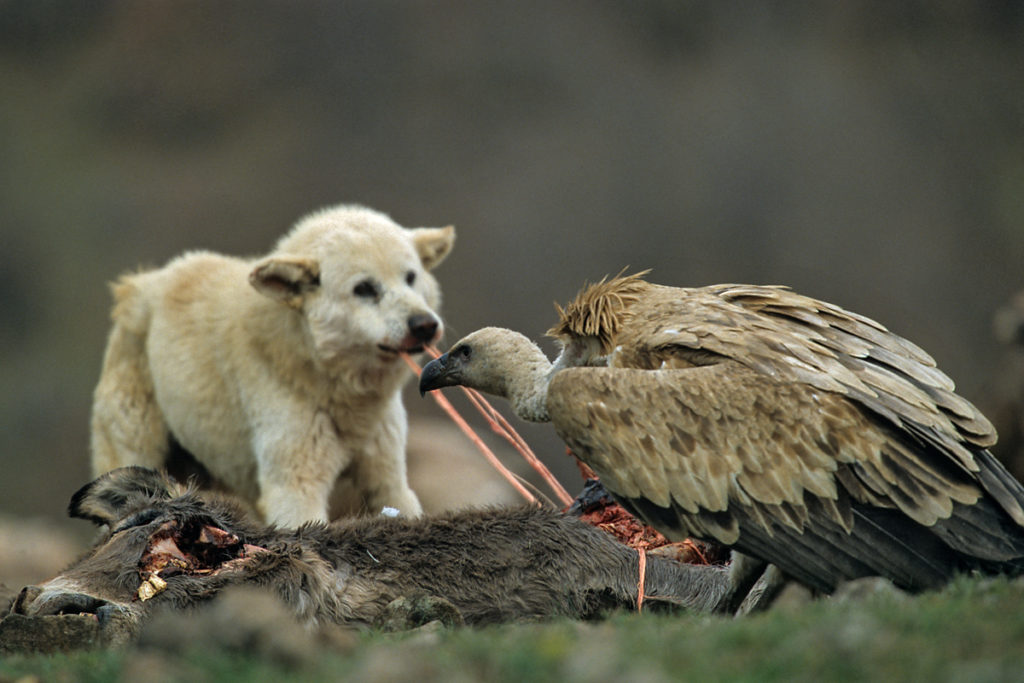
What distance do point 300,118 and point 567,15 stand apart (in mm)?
3529

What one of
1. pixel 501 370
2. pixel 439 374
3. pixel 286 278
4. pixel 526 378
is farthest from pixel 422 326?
pixel 526 378

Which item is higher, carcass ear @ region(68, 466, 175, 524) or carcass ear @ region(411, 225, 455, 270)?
carcass ear @ region(411, 225, 455, 270)

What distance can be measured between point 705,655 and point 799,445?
193cm

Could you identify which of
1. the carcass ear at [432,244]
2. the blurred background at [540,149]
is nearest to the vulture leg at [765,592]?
the carcass ear at [432,244]

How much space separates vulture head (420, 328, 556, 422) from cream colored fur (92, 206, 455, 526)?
880 mm

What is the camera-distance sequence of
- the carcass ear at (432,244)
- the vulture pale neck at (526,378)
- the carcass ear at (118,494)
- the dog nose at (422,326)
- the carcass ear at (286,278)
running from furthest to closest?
the carcass ear at (432,244) → the carcass ear at (286,278) → the dog nose at (422,326) → the vulture pale neck at (526,378) → the carcass ear at (118,494)

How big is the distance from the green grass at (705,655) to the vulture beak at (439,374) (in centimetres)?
272

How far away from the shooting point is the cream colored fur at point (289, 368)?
7027 mm

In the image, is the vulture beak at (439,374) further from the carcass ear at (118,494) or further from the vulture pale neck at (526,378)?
the carcass ear at (118,494)

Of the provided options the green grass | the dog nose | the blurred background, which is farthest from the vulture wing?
the blurred background

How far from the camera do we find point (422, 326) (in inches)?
271

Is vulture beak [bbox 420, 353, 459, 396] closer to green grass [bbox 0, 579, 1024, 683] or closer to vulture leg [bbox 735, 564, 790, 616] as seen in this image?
vulture leg [bbox 735, 564, 790, 616]

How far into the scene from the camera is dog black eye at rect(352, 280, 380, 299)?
7.03m

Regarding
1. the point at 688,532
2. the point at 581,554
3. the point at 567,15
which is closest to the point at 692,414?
the point at 688,532
